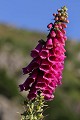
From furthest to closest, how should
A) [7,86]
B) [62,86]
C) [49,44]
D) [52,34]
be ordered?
[62,86], [7,86], [52,34], [49,44]

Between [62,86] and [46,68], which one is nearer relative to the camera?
[46,68]

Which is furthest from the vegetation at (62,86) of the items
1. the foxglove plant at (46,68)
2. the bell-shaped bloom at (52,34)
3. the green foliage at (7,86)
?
the bell-shaped bloom at (52,34)

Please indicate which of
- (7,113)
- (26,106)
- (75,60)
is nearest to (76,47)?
(75,60)

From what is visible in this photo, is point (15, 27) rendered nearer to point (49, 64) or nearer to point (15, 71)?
point (15, 71)

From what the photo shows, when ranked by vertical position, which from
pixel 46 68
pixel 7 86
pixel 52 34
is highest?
pixel 7 86

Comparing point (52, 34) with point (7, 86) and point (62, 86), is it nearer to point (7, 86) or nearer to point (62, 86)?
point (7, 86)

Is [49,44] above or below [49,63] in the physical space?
above

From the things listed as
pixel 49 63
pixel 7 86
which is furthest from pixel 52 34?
pixel 7 86

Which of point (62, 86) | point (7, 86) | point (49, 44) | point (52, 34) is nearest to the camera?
point (49, 44)
